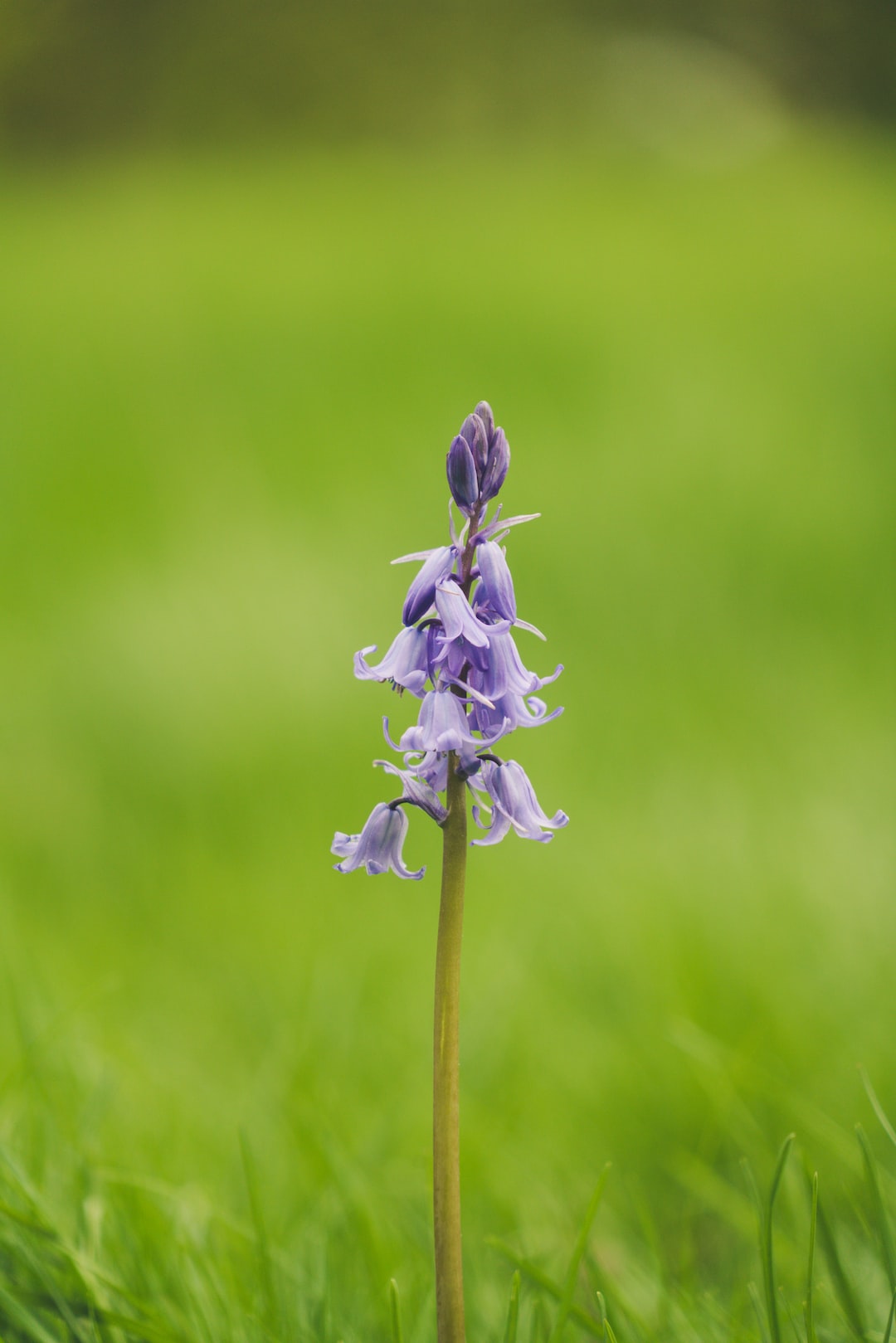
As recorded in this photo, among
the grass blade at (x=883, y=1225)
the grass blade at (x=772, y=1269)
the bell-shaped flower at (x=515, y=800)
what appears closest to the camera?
the bell-shaped flower at (x=515, y=800)

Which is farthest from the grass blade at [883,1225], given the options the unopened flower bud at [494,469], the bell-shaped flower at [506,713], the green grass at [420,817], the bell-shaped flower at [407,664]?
the unopened flower bud at [494,469]

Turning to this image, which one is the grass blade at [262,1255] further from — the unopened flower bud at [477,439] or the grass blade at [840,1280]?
the unopened flower bud at [477,439]

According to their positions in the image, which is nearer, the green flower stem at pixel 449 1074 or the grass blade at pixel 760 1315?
the green flower stem at pixel 449 1074

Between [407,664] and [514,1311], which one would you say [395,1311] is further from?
[407,664]

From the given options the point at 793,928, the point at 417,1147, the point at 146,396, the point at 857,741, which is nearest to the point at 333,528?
the point at 146,396

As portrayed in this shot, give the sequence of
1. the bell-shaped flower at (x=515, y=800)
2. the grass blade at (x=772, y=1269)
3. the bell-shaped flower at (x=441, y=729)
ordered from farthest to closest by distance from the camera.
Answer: the grass blade at (x=772, y=1269) → the bell-shaped flower at (x=515, y=800) → the bell-shaped flower at (x=441, y=729)

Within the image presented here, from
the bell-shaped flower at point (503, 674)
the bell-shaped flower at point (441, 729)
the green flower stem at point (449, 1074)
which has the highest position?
the bell-shaped flower at point (503, 674)
